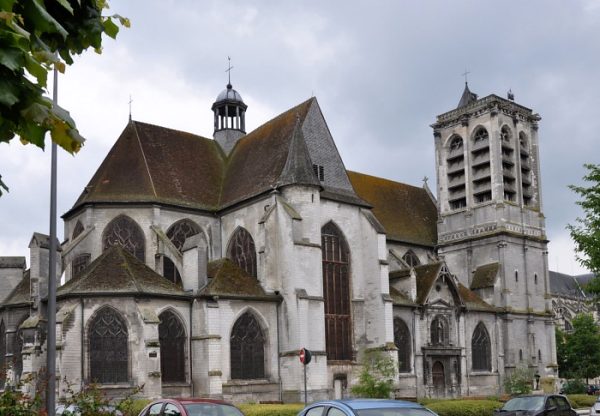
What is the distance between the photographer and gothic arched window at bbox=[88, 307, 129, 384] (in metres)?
32.7

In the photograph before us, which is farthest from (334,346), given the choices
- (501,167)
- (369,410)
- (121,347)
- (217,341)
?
(369,410)

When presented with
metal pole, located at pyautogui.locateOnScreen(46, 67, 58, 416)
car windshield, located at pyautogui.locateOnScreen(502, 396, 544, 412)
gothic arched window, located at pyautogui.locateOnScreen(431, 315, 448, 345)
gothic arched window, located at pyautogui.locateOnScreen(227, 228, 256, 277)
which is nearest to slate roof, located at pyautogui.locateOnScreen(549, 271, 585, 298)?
gothic arched window, located at pyautogui.locateOnScreen(431, 315, 448, 345)

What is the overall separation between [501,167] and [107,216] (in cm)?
2562

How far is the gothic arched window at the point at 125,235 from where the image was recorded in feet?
130

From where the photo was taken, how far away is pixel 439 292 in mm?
45562

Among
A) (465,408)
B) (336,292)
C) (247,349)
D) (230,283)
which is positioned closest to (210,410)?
(465,408)

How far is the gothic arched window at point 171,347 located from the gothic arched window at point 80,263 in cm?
651

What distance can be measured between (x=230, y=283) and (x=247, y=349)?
3.04m

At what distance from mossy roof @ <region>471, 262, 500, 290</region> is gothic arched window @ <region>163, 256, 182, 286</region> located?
20559 millimetres

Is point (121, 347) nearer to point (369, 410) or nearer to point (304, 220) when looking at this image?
point (304, 220)

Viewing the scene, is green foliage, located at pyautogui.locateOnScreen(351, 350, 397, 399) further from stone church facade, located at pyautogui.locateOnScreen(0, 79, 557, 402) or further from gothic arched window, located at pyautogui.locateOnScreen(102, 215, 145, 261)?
gothic arched window, located at pyautogui.locateOnScreen(102, 215, 145, 261)

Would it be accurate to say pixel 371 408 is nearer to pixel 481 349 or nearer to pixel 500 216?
pixel 481 349

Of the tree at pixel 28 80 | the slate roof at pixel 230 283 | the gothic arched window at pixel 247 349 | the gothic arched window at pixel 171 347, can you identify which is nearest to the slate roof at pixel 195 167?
the slate roof at pixel 230 283

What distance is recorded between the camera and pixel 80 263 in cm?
3912
